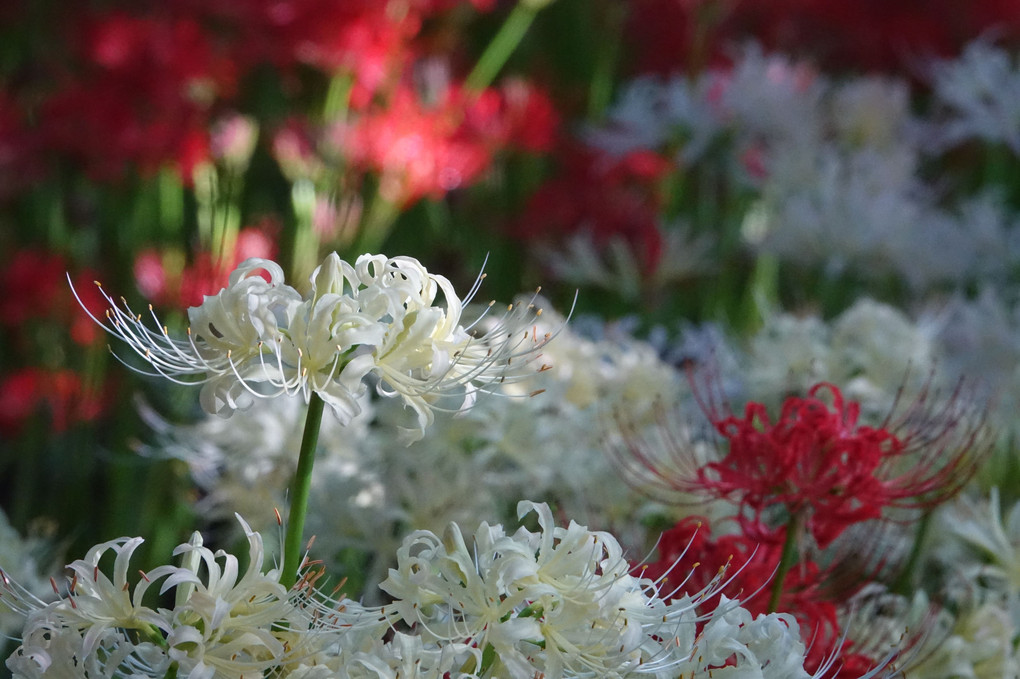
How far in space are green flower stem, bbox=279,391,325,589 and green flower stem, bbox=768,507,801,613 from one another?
0.25 meters

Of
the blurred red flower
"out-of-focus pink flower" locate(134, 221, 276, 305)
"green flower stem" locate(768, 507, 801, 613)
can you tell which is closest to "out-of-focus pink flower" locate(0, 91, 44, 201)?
"out-of-focus pink flower" locate(134, 221, 276, 305)

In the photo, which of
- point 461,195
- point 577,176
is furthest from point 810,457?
point 461,195

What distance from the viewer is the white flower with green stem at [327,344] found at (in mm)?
466

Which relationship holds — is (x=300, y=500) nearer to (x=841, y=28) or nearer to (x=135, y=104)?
(x=135, y=104)

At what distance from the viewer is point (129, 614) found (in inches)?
17.1

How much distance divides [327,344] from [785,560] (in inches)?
11.5

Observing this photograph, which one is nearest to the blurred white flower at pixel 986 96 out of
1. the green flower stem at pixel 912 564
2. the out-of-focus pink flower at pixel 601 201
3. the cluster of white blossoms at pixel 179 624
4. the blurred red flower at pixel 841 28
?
the out-of-focus pink flower at pixel 601 201

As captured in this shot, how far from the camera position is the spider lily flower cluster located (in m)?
0.43

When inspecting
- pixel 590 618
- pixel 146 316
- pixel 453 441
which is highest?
pixel 590 618

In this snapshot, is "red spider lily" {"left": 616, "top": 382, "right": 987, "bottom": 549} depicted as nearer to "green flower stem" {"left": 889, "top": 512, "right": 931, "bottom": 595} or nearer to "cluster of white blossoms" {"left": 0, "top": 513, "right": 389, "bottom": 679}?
"green flower stem" {"left": 889, "top": 512, "right": 931, "bottom": 595}

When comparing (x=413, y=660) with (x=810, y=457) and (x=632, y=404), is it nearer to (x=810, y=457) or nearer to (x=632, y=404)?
(x=810, y=457)

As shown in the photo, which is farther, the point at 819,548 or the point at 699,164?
the point at 699,164

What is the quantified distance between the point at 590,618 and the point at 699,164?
3.87 feet

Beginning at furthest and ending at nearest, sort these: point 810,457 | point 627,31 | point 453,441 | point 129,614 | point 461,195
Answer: point 627,31
point 461,195
point 453,441
point 810,457
point 129,614
